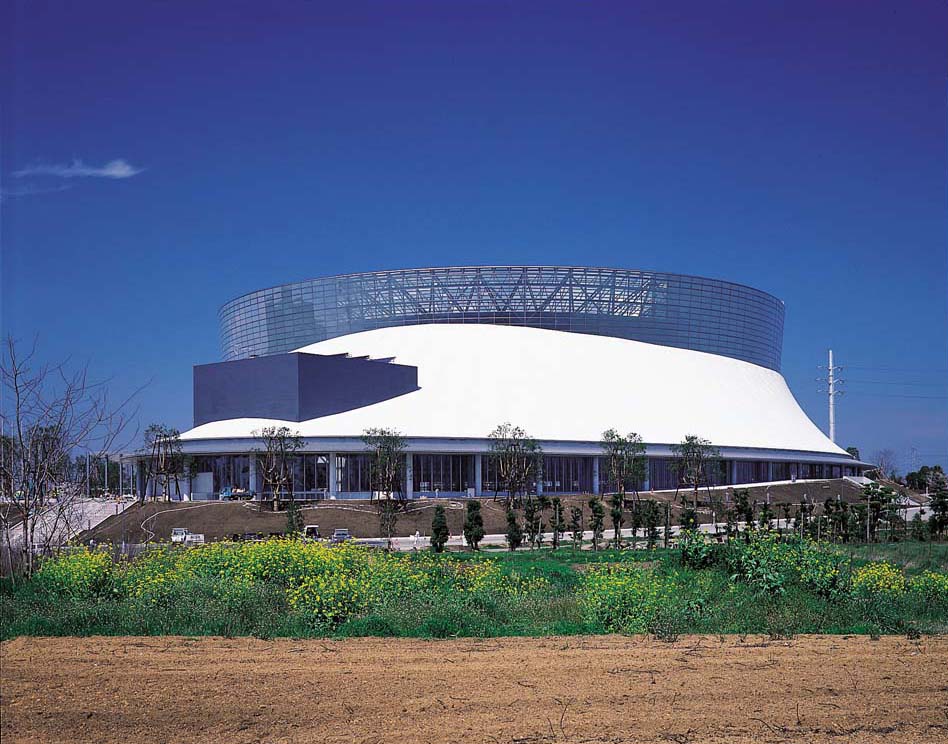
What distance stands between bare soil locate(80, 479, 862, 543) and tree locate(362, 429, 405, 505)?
1648 mm

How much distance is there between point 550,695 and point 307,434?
42.2 metres

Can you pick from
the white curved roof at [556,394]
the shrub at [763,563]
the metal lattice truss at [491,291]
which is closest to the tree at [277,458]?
the white curved roof at [556,394]

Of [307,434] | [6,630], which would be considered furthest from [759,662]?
[307,434]

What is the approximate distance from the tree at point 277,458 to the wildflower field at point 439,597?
2887 cm

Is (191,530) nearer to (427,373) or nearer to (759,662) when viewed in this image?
(427,373)

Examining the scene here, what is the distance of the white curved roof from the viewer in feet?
173

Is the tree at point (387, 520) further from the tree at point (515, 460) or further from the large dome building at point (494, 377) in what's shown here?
the large dome building at point (494, 377)

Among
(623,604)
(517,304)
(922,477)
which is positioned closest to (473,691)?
(623,604)

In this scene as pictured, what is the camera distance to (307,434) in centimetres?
4872

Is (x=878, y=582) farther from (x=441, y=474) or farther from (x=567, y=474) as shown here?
(x=567, y=474)

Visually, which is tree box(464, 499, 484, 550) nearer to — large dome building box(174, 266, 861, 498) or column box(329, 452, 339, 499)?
large dome building box(174, 266, 861, 498)

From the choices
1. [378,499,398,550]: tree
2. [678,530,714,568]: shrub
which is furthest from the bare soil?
[678,530,714,568]: shrub

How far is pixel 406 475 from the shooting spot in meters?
47.7

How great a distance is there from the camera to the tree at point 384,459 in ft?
141
